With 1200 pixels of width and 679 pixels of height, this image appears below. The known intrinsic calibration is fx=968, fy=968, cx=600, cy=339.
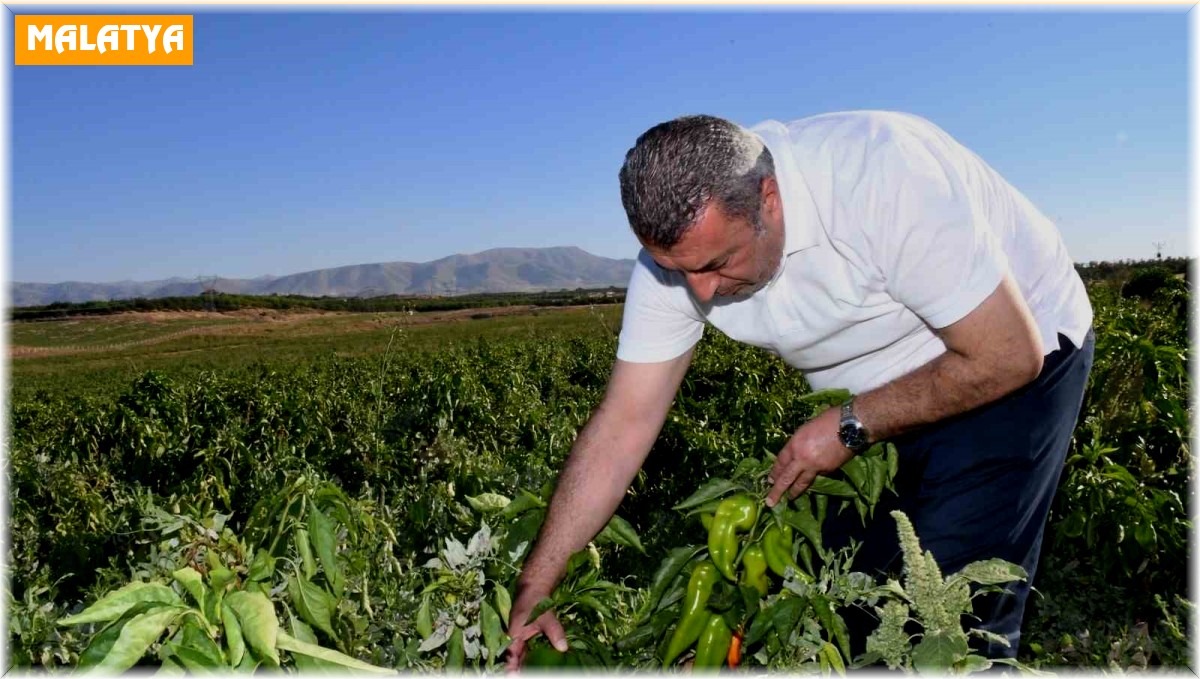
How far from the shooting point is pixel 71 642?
1.92 m

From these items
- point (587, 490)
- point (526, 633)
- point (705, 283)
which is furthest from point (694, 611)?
point (705, 283)

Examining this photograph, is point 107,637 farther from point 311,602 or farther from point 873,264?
point 873,264

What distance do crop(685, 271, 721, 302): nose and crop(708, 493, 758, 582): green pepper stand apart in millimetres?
430

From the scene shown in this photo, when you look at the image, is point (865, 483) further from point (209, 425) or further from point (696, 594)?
point (209, 425)

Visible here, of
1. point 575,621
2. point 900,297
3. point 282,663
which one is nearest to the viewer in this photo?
point 282,663

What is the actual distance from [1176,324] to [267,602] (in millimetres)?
6527

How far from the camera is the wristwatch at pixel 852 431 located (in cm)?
203

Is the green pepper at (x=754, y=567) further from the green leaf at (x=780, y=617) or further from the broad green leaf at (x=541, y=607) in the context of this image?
the broad green leaf at (x=541, y=607)

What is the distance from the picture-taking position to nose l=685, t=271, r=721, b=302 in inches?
79.6

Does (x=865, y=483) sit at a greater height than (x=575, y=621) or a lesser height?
greater

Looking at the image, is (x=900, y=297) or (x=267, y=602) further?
(x=900, y=297)

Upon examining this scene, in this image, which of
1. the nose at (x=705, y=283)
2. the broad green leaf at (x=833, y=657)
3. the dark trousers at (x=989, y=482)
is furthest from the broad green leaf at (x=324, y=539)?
the dark trousers at (x=989, y=482)

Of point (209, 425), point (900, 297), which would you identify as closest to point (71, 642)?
point (900, 297)

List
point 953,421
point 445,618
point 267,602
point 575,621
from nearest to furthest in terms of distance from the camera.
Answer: point 267,602 < point 445,618 < point 575,621 < point 953,421
